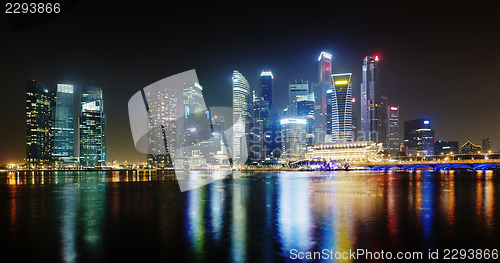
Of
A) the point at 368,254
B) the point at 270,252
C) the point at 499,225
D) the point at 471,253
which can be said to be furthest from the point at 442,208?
the point at 270,252

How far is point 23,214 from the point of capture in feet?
95.9

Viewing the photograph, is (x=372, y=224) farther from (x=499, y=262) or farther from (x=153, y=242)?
(x=153, y=242)

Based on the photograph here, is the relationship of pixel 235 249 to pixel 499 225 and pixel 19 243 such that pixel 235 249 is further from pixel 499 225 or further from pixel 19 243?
pixel 499 225

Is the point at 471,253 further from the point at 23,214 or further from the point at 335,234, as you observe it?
the point at 23,214

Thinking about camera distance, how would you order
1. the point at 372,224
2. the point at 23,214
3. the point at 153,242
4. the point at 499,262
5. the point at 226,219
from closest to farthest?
the point at 499,262, the point at 153,242, the point at 372,224, the point at 226,219, the point at 23,214

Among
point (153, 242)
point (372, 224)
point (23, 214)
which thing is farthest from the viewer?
point (23, 214)

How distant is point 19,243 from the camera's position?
1848 centimetres

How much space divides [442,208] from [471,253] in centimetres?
1573

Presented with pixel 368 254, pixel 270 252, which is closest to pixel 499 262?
pixel 368 254

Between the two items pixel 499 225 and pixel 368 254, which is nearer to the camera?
pixel 368 254

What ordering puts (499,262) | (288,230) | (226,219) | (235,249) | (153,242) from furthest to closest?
1. (226,219)
2. (288,230)
3. (153,242)
4. (235,249)
5. (499,262)

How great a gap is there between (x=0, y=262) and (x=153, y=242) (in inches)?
253

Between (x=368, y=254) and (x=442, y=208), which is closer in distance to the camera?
(x=368, y=254)

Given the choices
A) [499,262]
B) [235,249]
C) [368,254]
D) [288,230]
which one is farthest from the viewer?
[288,230]
